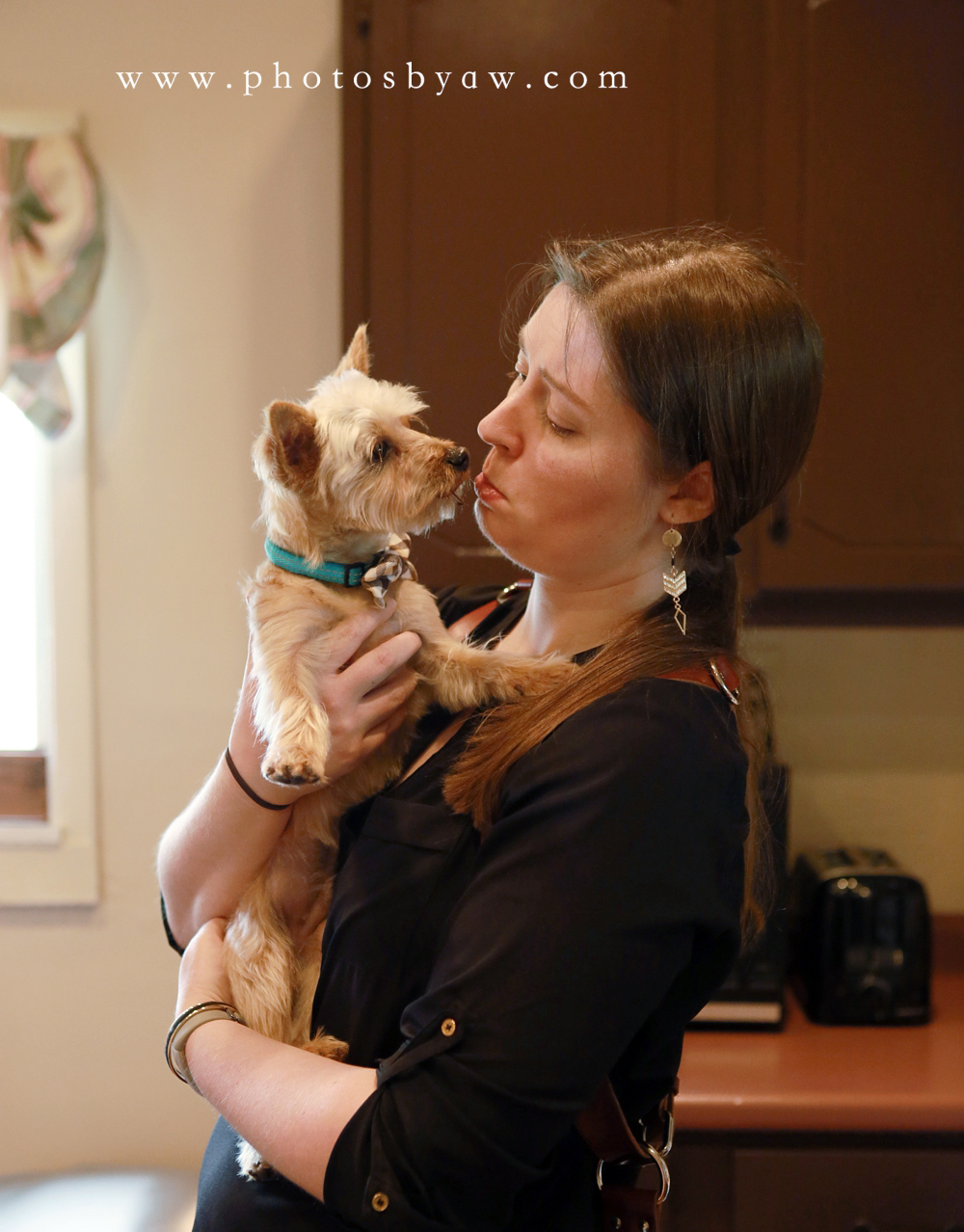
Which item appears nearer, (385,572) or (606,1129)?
(606,1129)

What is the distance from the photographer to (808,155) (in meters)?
1.74

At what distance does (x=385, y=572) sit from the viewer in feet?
3.92

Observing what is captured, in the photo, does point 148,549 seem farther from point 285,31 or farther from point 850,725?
point 850,725

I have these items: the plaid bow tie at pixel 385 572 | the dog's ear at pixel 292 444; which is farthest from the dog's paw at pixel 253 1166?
the dog's ear at pixel 292 444

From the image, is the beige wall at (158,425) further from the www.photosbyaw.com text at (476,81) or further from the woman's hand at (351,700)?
the woman's hand at (351,700)

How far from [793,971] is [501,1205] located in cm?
153

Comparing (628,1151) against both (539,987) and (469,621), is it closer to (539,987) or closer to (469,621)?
(539,987)

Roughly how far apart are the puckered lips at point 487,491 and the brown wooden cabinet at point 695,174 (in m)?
0.74

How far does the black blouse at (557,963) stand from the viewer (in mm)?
763

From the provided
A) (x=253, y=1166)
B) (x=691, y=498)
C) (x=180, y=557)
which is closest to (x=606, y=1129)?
(x=253, y=1166)

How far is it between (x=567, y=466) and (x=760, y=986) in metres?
1.32

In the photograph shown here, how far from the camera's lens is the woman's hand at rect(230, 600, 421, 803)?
42.6 inches

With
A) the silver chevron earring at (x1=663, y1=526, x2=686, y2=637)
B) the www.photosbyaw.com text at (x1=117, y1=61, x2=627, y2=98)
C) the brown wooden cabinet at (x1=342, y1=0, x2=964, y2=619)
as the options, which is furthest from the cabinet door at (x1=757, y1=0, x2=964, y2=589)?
the silver chevron earring at (x1=663, y1=526, x2=686, y2=637)

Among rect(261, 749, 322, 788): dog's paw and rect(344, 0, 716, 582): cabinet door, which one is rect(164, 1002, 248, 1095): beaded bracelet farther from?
rect(344, 0, 716, 582): cabinet door
